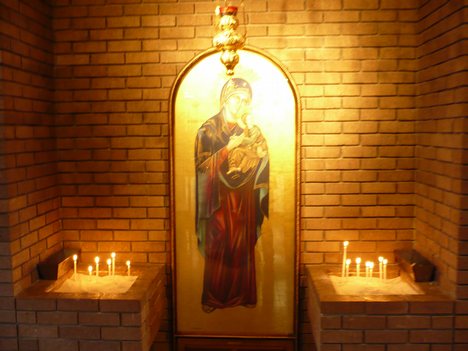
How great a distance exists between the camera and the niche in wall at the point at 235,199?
3301 millimetres

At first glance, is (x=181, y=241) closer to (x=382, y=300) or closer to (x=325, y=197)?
(x=325, y=197)

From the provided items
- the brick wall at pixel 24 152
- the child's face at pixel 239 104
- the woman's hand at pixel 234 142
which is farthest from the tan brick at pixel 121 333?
the child's face at pixel 239 104

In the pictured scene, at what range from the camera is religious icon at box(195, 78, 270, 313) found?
10.9 feet

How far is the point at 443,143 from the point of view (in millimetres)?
2871

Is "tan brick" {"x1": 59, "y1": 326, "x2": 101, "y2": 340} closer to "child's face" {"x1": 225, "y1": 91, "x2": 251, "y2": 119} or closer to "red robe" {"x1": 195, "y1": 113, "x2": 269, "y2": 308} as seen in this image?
"red robe" {"x1": 195, "y1": 113, "x2": 269, "y2": 308}

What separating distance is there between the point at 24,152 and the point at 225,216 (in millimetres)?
1435

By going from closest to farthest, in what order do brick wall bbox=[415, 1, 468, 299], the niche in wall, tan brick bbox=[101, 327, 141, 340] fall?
brick wall bbox=[415, 1, 468, 299]
tan brick bbox=[101, 327, 141, 340]
the niche in wall

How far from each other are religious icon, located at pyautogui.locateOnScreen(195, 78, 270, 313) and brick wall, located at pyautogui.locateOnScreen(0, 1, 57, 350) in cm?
108

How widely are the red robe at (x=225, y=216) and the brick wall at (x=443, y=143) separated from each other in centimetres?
111

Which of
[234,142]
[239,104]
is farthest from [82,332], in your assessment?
[239,104]

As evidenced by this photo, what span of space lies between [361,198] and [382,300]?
0.83m

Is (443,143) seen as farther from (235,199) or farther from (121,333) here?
(121,333)

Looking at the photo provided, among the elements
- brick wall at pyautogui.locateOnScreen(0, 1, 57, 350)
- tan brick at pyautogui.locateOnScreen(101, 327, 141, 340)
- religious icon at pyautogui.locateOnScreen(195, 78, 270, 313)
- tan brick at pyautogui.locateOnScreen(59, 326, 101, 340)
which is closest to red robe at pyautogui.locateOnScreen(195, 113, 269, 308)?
religious icon at pyautogui.locateOnScreen(195, 78, 270, 313)

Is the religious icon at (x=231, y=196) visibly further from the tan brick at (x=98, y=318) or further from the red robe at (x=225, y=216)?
the tan brick at (x=98, y=318)
